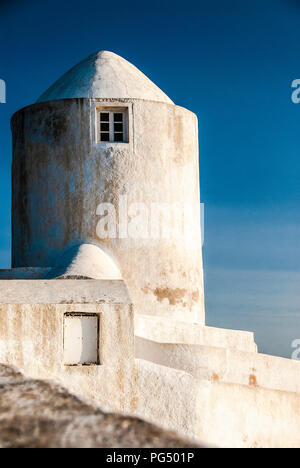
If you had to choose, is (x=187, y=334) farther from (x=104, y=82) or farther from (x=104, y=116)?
(x=104, y=82)

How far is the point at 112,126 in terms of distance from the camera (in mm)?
11516

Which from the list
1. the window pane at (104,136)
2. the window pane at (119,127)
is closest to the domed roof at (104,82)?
the window pane at (119,127)

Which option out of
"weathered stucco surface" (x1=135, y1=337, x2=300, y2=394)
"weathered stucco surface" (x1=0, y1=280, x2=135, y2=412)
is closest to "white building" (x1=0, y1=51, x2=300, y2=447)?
"weathered stucco surface" (x1=135, y1=337, x2=300, y2=394)

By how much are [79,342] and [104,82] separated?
6279mm

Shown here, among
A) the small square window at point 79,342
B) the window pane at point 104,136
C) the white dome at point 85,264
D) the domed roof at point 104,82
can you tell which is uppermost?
the domed roof at point 104,82

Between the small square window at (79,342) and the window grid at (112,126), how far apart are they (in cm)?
506

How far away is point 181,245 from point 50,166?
9.45ft

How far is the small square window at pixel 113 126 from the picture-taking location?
11469 millimetres

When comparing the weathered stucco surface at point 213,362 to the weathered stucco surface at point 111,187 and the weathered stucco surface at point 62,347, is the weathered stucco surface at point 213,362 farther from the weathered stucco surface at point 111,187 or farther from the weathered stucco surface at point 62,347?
the weathered stucco surface at point 111,187

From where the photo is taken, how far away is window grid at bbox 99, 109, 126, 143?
11.5m

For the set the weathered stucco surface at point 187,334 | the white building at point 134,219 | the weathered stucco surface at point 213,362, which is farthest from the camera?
the weathered stucco surface at point 187,334

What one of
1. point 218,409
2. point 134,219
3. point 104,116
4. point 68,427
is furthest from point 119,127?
point 68,427
